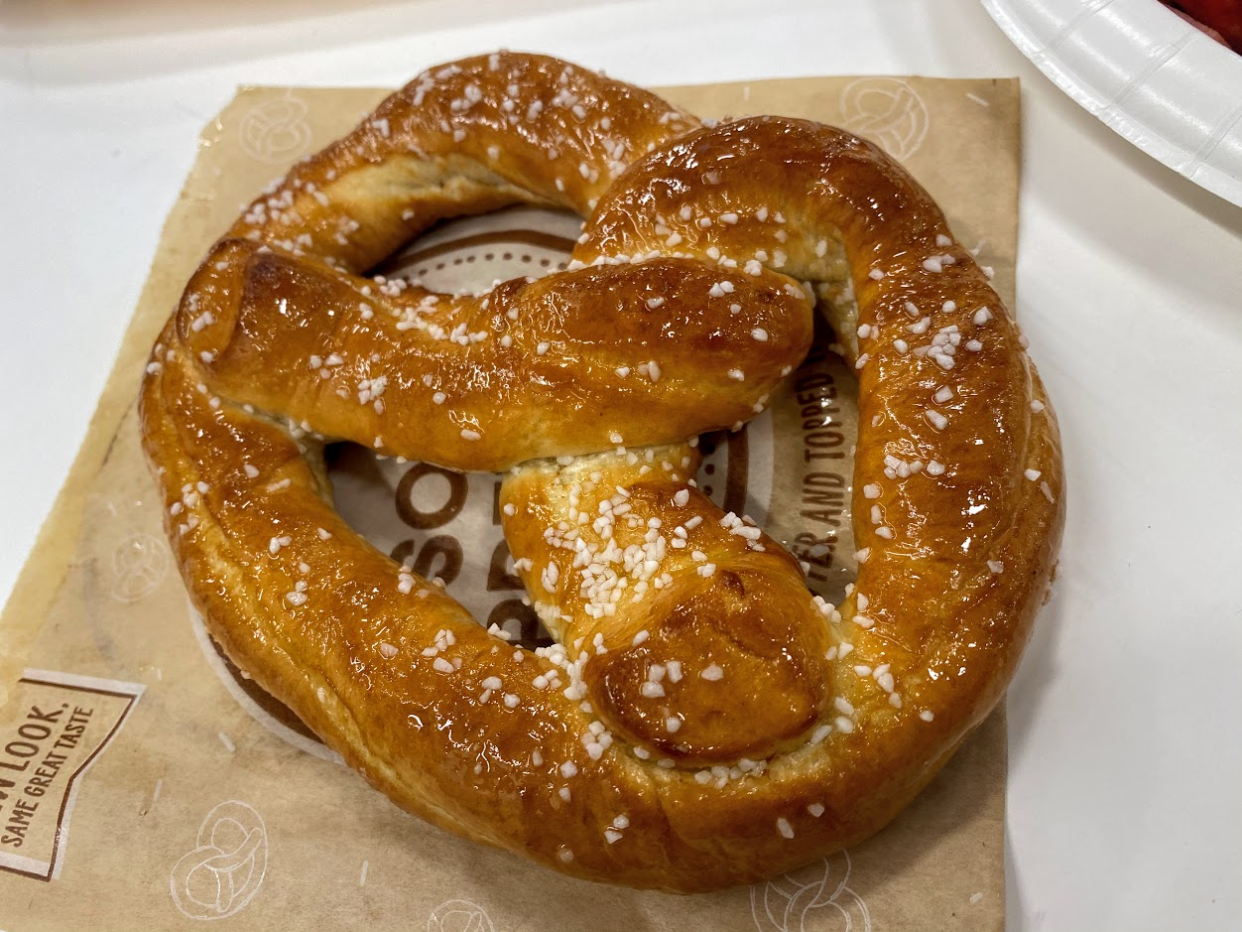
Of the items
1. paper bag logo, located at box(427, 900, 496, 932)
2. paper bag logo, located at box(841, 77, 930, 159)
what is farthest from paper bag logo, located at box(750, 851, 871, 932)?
paper bag logo, located at box(841, 77, 930, 159)

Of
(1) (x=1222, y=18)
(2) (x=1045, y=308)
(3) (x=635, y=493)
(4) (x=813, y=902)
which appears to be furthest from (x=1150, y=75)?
(4) (x=813, y=902)

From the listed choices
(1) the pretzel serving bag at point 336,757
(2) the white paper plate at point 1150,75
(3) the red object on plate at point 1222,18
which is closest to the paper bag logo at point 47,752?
(1) the pretzel serving bag at point 336,757

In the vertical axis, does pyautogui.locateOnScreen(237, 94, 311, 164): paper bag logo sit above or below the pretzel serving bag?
above

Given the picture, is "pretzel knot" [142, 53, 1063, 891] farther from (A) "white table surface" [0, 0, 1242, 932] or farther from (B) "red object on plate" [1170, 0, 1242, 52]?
(B) "red object on plate" [1170, 0, 1242, 52]

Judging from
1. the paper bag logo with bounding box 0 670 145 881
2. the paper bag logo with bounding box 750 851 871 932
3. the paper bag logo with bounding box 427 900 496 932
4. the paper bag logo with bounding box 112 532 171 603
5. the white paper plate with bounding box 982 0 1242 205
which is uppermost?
the white paper plate with bounding box 982 0 1242 205

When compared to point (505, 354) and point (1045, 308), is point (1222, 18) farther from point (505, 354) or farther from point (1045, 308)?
point (505, 354)

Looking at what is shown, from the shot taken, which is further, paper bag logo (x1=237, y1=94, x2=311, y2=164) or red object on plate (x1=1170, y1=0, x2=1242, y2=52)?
paper bag logo (x1=237, y1=94, x2=311, y2=164)

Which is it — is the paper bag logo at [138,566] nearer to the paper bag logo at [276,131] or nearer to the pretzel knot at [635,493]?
the pretzel knot at [635,493]
